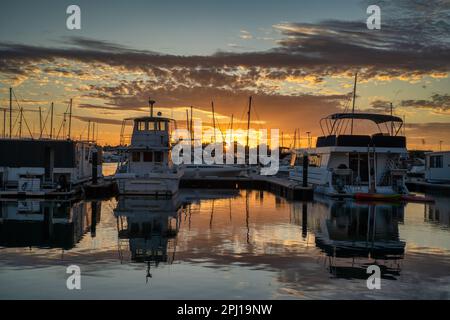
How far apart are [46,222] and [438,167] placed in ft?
129

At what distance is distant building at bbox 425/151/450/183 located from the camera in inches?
1925

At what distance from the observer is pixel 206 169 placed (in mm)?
57500

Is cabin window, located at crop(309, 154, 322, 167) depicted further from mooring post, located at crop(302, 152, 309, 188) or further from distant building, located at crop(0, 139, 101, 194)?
distant building, located at crop(0, 139, 101, 194)

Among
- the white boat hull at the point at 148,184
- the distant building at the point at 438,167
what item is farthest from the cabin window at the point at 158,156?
the distant building at the point at 438,167

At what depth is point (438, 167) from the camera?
5047 cm

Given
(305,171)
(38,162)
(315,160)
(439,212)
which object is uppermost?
(315,160)

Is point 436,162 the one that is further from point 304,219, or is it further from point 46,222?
point 46,222

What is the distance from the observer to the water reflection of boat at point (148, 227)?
16.8 meters

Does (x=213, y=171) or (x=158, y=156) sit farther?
(x=213, y=171)

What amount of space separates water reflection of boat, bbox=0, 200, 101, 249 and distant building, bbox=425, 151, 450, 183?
108 feet

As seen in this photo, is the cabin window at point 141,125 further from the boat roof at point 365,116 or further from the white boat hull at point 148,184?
the boat roof at point 365,116

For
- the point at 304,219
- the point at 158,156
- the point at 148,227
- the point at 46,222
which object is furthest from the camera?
the point at 158,156

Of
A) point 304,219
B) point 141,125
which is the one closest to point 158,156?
point 141,125
